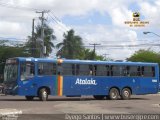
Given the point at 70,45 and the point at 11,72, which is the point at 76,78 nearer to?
the point at 11,72

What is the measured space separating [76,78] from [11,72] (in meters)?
4.71

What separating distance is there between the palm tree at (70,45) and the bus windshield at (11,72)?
180 feet

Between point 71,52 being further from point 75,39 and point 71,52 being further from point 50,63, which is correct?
point 50,63

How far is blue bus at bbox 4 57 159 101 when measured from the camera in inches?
1273

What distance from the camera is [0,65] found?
8875 cm

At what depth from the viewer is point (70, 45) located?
88562 millimetres

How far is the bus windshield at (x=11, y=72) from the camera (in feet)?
106

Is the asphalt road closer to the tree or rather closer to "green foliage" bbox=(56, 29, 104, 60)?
the tree

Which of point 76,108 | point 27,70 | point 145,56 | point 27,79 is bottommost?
point 76,108

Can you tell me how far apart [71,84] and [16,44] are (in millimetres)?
64179

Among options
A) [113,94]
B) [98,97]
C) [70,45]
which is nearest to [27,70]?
[113,94]

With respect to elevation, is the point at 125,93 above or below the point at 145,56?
below

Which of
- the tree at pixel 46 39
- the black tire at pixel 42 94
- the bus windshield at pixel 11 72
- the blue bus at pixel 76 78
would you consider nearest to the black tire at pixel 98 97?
the blue bus at pixel 76 78

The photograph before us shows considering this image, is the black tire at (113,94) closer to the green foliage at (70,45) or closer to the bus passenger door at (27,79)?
the bus passenger door at (27,79)
